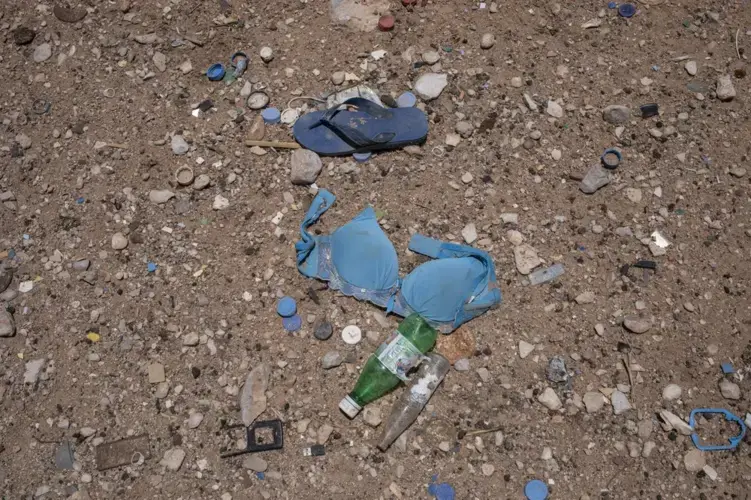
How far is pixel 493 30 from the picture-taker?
3.12 meters

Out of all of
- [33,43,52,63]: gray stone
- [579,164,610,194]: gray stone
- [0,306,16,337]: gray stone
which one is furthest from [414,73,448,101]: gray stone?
[0,306,16,337]: gray stone

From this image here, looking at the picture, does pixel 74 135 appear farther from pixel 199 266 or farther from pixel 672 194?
pixel 672 194

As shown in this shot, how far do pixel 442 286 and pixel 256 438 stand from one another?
39.9 inches

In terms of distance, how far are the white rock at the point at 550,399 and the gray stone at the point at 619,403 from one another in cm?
22

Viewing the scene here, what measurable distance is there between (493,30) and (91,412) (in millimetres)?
2770

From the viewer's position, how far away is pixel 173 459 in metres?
2.34

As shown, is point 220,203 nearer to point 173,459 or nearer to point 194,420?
point 194,420

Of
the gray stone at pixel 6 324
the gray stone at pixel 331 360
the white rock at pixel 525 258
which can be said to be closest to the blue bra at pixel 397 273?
the white rock at pixel 525 258

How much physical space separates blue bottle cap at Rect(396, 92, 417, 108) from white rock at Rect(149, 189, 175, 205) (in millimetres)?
1252

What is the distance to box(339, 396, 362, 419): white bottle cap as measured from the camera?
2318 mm

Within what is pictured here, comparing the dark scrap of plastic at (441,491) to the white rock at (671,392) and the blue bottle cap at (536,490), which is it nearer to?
the blue bottle cap at (536,490)

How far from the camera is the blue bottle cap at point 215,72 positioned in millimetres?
3072

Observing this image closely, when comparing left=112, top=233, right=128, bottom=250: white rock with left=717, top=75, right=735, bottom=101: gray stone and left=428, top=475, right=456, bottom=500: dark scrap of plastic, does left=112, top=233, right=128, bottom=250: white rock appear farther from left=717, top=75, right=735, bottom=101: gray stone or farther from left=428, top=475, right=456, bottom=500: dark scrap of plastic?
left=717, top=75, right=735, bottom=101: gray stone

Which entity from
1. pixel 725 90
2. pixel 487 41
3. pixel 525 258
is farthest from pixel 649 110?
pixel 525 258
